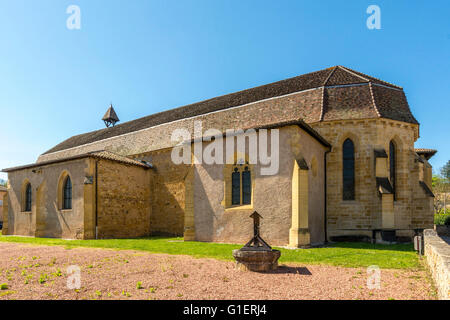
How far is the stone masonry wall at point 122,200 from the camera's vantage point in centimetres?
1945

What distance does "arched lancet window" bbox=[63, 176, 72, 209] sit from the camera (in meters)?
20.1

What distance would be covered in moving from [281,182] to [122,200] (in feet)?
38.7

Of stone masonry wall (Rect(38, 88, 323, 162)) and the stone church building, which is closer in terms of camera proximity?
the stone church building

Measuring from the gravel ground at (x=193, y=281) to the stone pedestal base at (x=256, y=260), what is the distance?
271mm

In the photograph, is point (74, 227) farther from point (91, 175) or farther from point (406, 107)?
point (406, 107)

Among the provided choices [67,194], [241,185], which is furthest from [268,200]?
[67,194]

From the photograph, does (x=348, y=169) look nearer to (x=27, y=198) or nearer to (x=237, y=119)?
(x=237, y=119)

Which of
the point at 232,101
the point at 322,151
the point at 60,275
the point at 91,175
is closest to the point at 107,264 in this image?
the point at 60,275

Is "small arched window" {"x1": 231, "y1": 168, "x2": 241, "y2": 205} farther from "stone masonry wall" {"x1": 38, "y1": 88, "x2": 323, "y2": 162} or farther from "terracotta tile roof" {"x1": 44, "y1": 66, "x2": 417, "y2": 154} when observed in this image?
"terracotta tile roof" {"x1": 44, "y1": 66, "x2": 417, "y2": 154}

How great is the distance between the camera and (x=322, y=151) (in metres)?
17.1

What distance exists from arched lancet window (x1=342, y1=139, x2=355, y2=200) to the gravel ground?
30.1ft

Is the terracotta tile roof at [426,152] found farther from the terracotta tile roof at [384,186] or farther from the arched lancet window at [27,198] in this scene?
the arched lancet window at [27,198]

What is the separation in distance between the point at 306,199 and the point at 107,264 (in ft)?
27.6

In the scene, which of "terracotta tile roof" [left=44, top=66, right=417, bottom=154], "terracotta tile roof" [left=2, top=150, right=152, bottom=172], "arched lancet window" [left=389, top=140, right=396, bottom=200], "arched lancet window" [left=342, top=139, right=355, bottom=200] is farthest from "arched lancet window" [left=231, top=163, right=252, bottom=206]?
"terracotta tile roof" [left=2, top=150, right=152, bottom=172]
